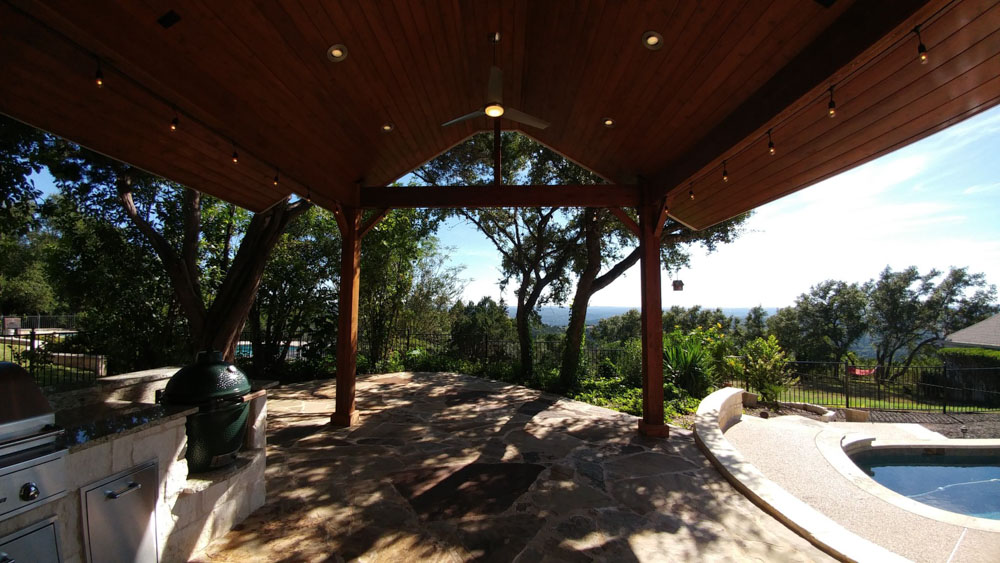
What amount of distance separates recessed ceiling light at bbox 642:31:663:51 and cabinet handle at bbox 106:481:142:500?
384cm

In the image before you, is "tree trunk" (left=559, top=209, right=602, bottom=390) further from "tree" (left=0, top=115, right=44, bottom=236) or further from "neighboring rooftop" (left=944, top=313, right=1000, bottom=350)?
"neighboring rooftop" (left=944, top=313, right=1000, bottom=350)

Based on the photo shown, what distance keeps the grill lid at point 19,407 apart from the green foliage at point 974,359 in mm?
18725

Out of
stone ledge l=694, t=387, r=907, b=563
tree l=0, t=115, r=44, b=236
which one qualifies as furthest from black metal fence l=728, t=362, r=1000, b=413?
tree l=0, t=115, r=44, b=236

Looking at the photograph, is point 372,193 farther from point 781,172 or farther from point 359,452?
point 781,172

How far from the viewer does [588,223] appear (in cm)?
782

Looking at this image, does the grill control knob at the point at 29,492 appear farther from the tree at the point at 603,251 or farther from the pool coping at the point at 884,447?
the tree at the point at 603,251

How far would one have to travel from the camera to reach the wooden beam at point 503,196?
16.1ft

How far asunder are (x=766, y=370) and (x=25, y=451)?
28.6 feet

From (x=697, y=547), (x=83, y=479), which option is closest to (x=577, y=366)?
(x=697, y=547)

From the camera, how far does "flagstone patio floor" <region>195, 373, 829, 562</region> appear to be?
2449mm

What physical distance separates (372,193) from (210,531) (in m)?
3.69

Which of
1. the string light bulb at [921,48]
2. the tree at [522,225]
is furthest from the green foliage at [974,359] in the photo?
the string light bulb at [921,48]

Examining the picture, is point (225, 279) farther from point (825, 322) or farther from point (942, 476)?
point (825, 322)

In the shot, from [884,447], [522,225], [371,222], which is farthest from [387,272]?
[884,447]
